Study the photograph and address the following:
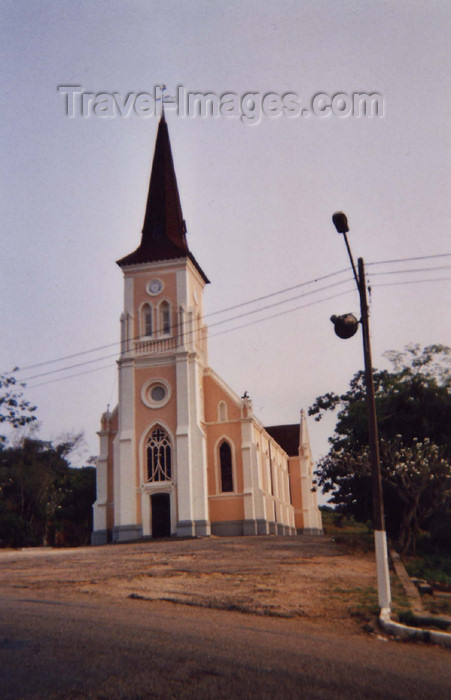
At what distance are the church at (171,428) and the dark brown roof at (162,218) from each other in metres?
0.08

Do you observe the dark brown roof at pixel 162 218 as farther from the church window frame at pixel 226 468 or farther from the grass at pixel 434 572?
the grass at pixel 434 572

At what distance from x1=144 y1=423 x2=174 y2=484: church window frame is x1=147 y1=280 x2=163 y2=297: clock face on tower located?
318 inches

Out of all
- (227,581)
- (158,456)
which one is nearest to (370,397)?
(227,581)

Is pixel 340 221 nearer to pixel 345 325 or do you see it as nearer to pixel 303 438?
pixel 345 325

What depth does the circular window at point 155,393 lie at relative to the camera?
3812 centimetres

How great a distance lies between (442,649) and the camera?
8.09m

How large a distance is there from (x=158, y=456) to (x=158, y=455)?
0.06m

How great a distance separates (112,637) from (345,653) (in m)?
2.61

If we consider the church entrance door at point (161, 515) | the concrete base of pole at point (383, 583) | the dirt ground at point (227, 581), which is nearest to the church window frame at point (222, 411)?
the church entrance door at point (161, 515)

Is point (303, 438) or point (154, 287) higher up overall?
point (154, 287)

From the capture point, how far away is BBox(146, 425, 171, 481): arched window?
37.1m

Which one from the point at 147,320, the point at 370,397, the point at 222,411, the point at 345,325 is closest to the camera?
the point at 345,325

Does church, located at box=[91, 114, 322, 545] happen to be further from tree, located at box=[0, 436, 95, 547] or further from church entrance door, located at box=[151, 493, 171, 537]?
tree, located at box=[0, 436, 95, 547]

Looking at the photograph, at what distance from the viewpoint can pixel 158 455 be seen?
3744cm
